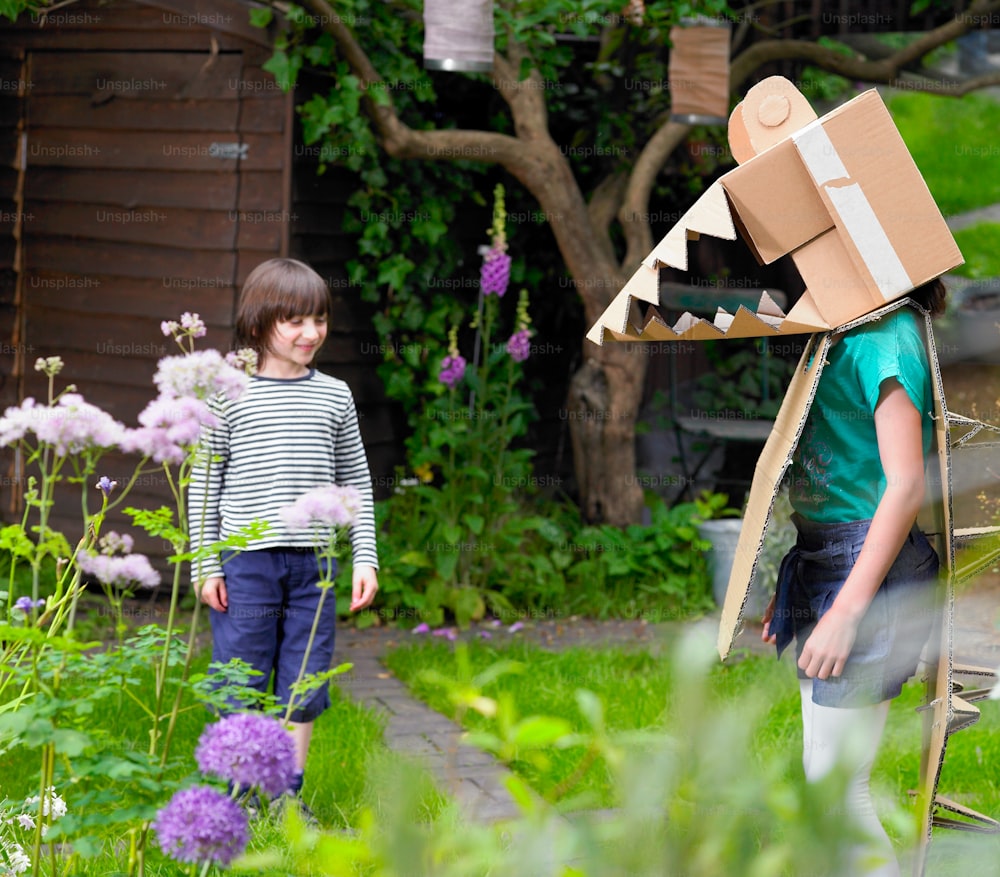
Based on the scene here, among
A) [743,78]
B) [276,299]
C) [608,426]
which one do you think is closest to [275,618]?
[276,299]

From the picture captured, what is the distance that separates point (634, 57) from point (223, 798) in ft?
18.5

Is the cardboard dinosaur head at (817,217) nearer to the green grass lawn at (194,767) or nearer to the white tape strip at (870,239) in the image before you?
the white tape strip at (870,239)

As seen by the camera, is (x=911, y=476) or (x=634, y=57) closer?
(x=911, y=476)

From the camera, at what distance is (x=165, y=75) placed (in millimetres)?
5270

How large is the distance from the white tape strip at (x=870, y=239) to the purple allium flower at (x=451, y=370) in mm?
3360

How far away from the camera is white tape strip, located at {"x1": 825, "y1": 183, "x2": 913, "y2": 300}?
2033 mm

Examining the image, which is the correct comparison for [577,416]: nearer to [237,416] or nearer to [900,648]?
[237,416]

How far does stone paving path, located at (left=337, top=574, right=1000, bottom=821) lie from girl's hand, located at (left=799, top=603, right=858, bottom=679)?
2.83 ft

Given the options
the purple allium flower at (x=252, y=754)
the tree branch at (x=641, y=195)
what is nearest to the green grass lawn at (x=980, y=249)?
the tree branch at (x=641, y=195)

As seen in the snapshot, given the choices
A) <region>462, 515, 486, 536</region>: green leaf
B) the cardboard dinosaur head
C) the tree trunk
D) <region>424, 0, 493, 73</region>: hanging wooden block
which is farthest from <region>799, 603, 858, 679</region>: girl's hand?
the tree trunk

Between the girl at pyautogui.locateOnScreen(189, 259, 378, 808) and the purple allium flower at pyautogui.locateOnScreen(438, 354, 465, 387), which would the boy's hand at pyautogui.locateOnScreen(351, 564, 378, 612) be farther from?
the purple allium flower at pyautogui.locateOnScreen(438, 354, 465, 387)

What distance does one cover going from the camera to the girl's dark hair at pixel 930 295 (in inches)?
83.1

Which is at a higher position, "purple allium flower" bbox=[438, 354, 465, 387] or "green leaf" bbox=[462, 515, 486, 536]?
"purple allium flower" bbox=[438, 354, 465, 387]

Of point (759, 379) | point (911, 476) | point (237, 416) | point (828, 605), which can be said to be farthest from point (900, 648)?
point (759, 379)
